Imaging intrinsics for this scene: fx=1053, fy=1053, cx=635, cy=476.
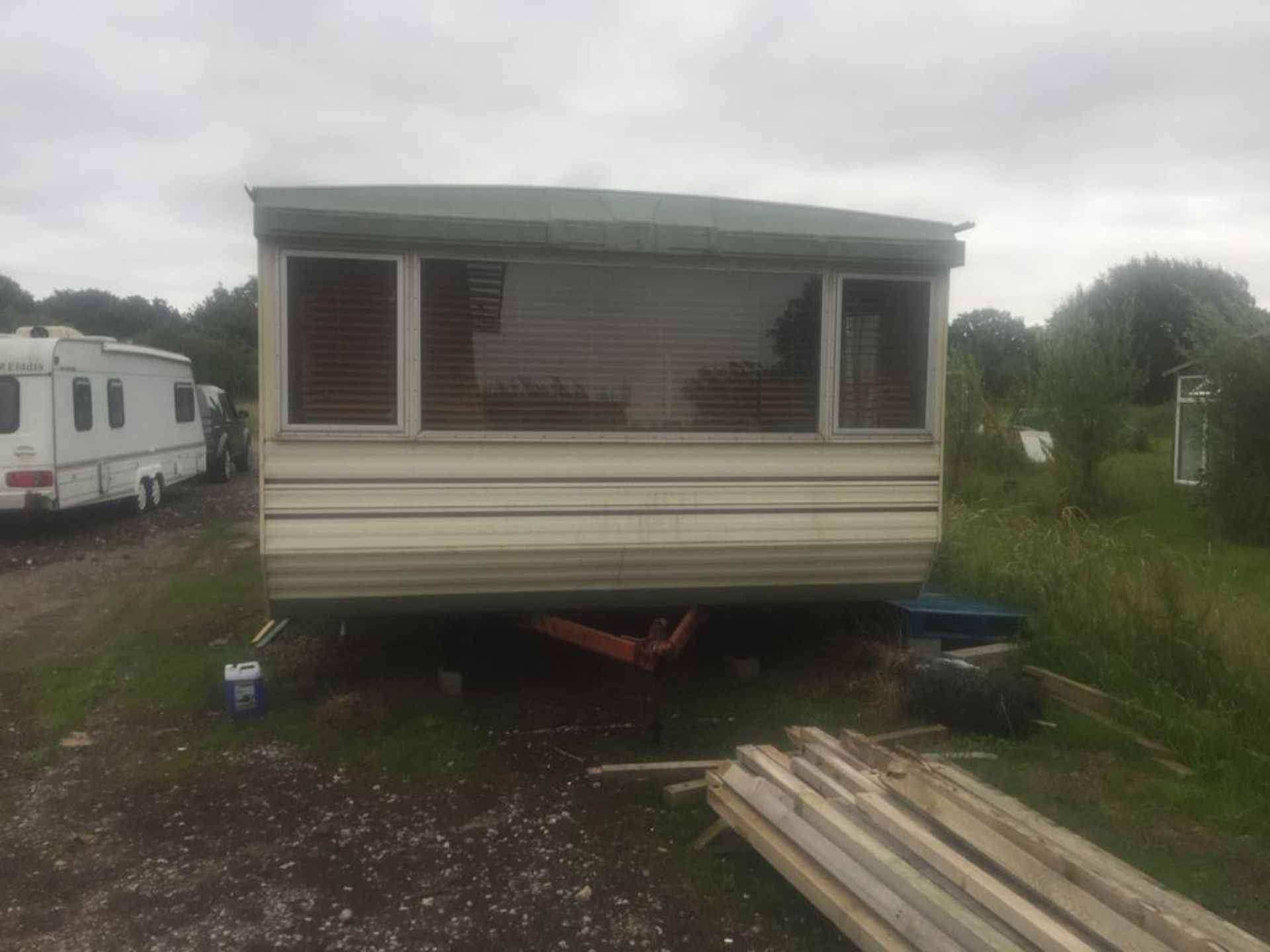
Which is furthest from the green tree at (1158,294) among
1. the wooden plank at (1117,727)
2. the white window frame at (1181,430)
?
the wooden plank at (1117,727)

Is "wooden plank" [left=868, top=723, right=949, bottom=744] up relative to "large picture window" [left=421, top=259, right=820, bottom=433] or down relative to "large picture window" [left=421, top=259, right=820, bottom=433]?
down

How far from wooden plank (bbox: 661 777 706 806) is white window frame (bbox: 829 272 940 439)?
2073 mm

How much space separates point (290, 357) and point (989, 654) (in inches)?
166

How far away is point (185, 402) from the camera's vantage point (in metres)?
16.8

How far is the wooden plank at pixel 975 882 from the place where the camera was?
2.86 m

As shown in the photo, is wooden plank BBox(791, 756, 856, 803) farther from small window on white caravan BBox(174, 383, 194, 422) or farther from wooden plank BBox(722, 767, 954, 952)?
small window on white caravan BBox(174, 383, 194, 422)

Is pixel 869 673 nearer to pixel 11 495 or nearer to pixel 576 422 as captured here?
pixel 576 422

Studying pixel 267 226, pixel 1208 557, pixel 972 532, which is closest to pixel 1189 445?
pixel 1208 557

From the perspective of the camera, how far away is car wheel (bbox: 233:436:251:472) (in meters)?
21.2

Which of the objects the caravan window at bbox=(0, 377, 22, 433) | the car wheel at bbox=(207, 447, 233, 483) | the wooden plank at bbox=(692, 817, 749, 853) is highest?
the caravan window at bbox=(0, 377, 22, 433)

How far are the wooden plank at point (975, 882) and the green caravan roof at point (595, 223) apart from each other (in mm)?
2898

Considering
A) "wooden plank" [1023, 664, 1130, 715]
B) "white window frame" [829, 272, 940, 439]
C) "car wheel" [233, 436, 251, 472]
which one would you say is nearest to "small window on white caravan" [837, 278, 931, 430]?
"white window frame" [829, 272, 940, 439]

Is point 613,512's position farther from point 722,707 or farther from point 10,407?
point 10,407

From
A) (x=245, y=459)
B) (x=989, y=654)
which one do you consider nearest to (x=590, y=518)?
(x=989, y=654)
